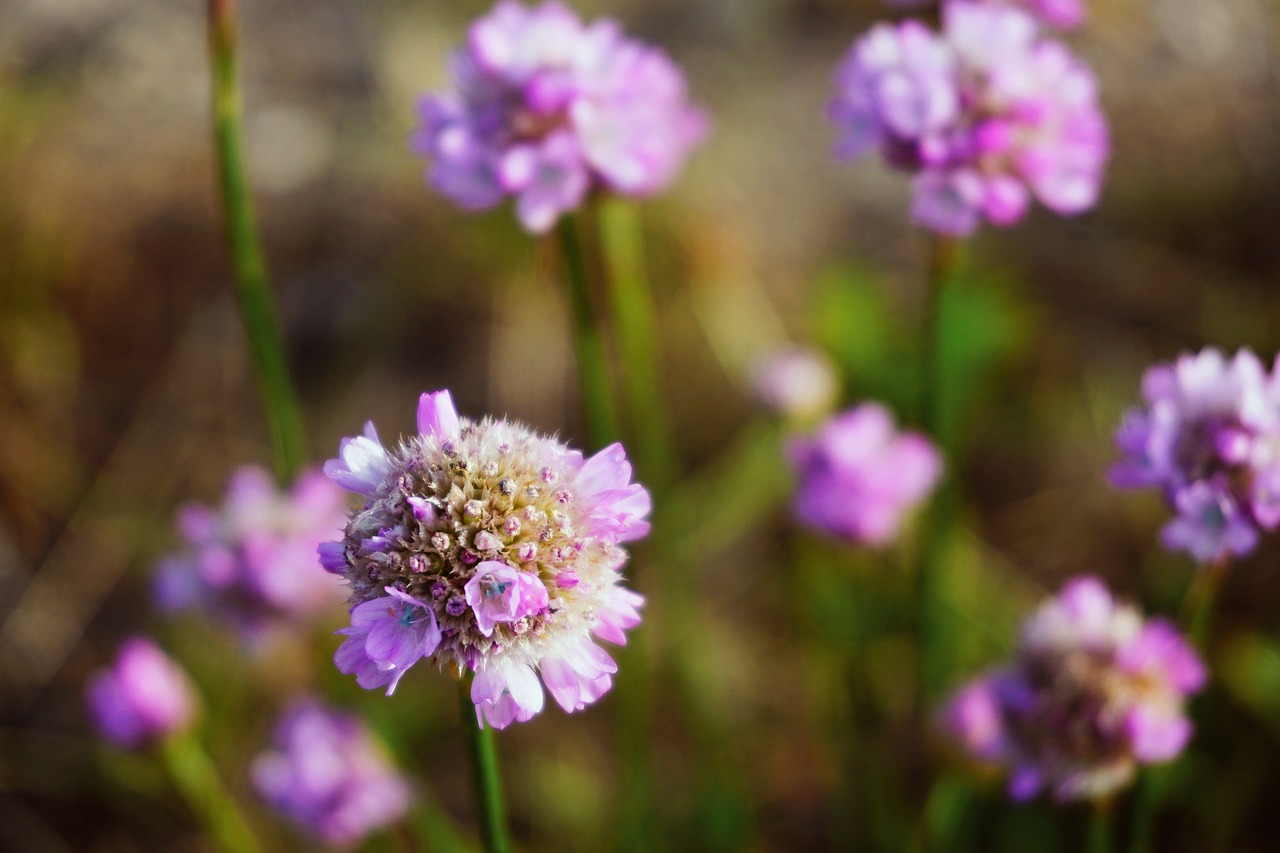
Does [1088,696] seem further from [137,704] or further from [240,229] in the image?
[137,704]

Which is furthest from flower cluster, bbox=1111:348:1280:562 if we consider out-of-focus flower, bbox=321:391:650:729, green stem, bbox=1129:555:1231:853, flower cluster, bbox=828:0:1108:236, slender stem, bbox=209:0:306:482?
slender stem, bbox=209:0:306:482

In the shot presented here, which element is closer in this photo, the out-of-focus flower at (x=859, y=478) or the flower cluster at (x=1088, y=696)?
the flower cluster at (x=1088, y=696)

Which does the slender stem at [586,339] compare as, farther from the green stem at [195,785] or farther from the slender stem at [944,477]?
the green stem at [195,785]

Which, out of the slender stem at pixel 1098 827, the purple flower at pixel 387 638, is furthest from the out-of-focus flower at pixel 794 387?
the purple flower at pixel 387 638

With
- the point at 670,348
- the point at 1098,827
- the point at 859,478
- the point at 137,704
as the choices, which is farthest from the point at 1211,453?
the point at 670,348

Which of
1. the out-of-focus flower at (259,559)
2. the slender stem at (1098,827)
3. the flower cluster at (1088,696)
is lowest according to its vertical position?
the slender stem at (1098,827)

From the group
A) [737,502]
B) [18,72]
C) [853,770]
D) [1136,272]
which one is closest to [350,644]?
[853,770]
